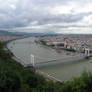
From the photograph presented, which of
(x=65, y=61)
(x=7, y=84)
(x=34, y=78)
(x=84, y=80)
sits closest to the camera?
(x=7, y=84)

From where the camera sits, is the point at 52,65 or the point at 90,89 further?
the point at 52,65

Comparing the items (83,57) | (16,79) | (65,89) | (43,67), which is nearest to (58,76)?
(43,67)

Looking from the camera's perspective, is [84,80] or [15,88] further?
[84,80]

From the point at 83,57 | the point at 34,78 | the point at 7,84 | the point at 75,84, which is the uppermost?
the point at 7,84

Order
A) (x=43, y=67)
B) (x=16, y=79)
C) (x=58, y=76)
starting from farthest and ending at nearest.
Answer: (x=43, y=67), (x=58, y=76), (x=16, y=79)

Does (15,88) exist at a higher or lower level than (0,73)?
lower

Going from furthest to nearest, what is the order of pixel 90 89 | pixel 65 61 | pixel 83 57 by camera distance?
1. pixel 83 57
2. pixel 65 61
3. pixel 90 89

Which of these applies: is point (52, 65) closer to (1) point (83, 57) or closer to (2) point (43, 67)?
(2) point (43, 67)

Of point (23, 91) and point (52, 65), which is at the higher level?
point (23, 91)

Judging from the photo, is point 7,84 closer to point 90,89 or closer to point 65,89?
point 65,89

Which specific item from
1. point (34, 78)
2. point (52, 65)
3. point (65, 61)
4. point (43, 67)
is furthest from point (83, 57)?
point (34, 78)
